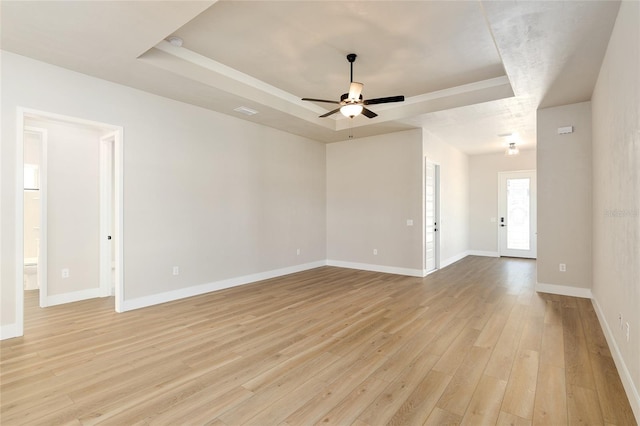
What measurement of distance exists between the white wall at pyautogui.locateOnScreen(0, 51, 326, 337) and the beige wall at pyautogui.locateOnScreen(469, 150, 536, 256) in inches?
224

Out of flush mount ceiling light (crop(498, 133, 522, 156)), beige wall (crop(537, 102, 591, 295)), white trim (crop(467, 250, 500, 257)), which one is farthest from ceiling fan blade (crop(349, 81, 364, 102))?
white trim (crop(467, 250, 500, 257))

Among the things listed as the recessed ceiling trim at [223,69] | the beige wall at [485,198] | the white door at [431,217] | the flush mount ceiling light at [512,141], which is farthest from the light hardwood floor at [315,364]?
the beige wall at [485,198]

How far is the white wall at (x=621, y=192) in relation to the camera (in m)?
2.13

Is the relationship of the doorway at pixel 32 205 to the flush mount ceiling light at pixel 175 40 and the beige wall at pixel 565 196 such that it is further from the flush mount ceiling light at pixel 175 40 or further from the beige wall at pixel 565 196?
the beige wall at pixel 565 196

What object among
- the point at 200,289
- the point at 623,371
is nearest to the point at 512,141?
the point at 623,371

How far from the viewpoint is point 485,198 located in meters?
9.27

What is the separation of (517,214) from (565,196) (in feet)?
14.0

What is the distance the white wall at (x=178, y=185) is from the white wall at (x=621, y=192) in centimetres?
506

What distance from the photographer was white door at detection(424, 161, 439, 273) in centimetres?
657

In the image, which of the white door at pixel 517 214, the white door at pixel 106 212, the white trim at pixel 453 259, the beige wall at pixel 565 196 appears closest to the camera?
the beige wall at pixel 565 196

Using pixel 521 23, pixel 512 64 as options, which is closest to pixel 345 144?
pixel 512 64

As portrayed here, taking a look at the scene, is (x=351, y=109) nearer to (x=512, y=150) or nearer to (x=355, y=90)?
(x=355, y=90)

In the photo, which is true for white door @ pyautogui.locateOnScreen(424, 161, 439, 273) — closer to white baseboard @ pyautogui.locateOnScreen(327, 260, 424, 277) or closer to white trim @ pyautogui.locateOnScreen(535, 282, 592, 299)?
white baseboard @ pyautogui.locateOnScreen(327, 260, 424, 277)

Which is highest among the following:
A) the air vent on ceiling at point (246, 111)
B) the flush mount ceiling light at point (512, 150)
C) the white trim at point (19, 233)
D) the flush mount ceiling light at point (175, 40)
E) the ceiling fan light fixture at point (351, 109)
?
the flush mount ceiling light at point (175, 40)
